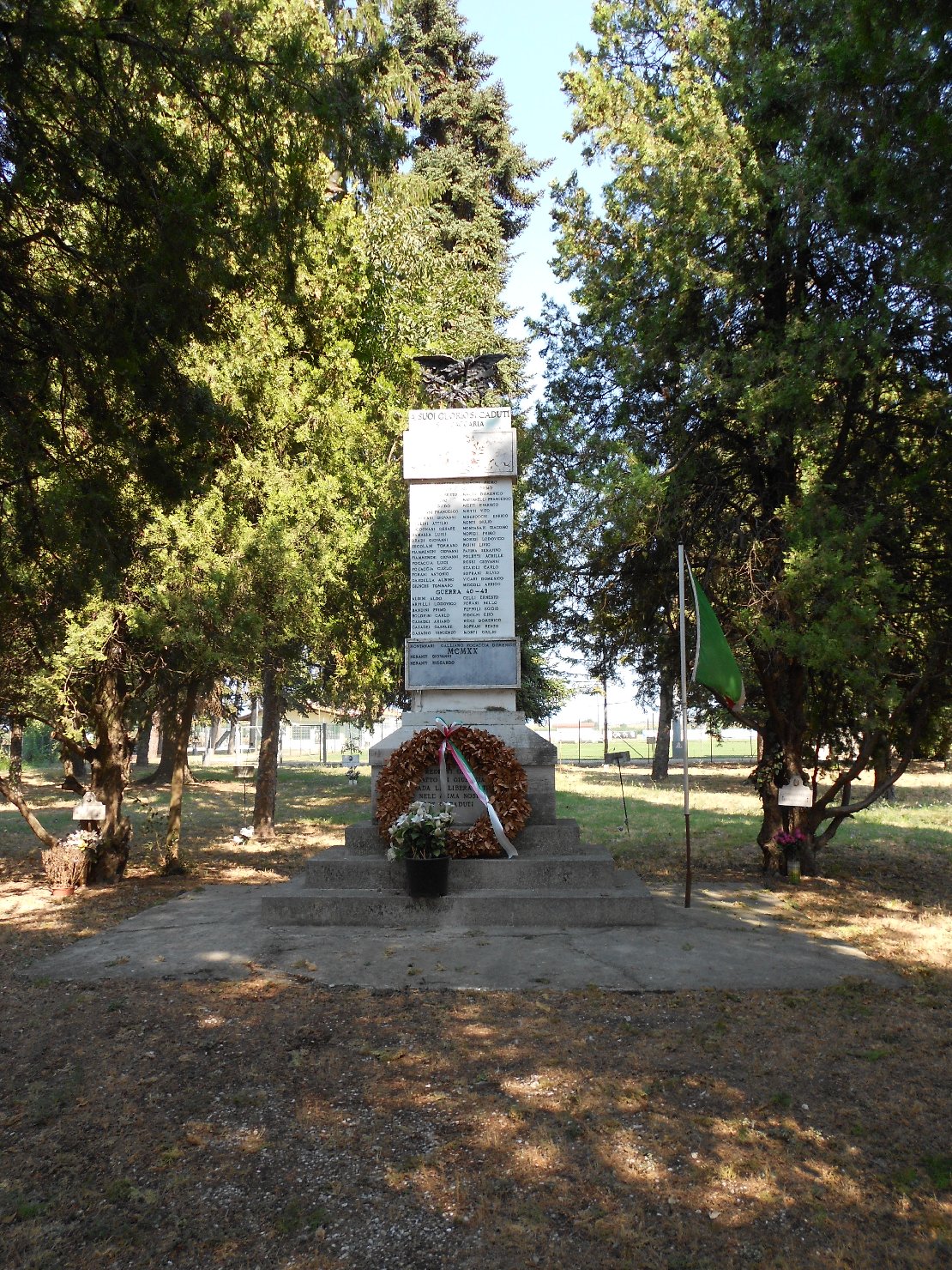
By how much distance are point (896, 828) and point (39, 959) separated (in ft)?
47.6

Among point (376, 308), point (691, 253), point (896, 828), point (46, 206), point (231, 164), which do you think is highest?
point (376, 308)

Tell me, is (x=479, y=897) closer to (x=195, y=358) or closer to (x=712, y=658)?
(x=712, y=658)

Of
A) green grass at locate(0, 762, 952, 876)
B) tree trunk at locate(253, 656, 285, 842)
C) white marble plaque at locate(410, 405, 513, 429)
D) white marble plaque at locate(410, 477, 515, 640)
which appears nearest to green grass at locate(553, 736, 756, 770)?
green grass at locate(0, 762, 952, 876)

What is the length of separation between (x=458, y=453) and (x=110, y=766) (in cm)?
516

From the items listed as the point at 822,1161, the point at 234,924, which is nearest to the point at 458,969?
the point at 234,924

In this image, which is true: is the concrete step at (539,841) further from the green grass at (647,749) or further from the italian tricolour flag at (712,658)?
the green grass at (647,749)

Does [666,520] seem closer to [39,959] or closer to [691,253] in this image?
[691,253]

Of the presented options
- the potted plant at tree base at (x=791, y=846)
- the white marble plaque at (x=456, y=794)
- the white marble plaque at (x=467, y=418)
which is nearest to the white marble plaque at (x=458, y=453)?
the white marble plaque at (x=467, y=418)

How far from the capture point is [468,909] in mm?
7766

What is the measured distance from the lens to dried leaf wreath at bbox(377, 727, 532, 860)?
8.52 m

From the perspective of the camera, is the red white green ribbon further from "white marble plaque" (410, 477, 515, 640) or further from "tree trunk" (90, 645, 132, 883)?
"tree trunk" (90, 645, 132, 883)

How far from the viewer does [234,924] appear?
801cm

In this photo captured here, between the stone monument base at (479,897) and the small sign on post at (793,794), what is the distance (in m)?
2.42

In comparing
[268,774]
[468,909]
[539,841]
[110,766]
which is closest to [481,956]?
[468,909]
